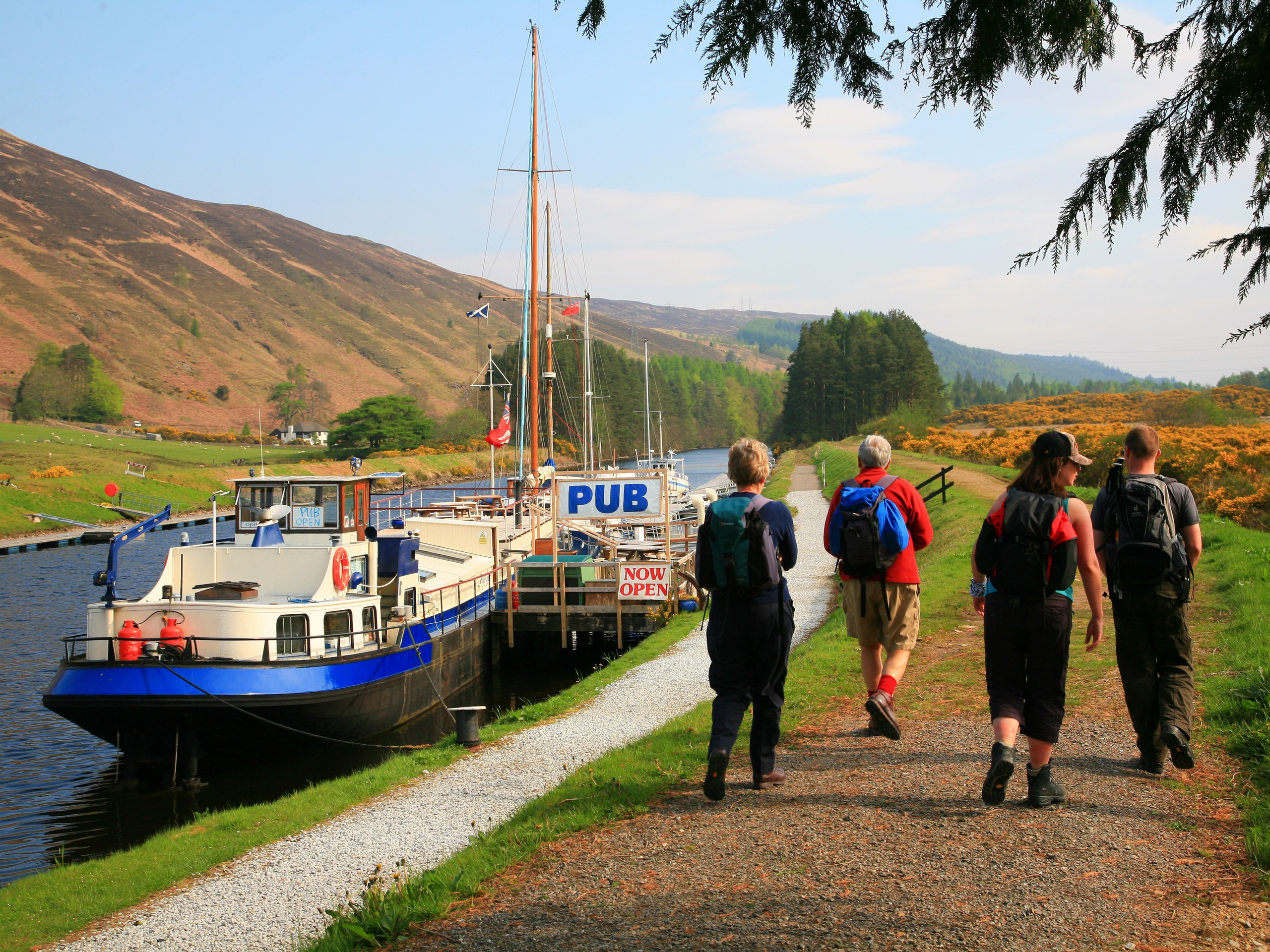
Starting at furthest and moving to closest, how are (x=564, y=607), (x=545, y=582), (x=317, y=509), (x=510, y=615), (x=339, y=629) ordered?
(x=545, y=582) → (x=510, y=615) → (x=564, y=607) → (x=317, y=509) → (x=339, y=629)

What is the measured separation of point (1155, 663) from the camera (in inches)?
242

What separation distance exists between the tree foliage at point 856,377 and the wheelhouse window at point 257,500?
97.3 metres

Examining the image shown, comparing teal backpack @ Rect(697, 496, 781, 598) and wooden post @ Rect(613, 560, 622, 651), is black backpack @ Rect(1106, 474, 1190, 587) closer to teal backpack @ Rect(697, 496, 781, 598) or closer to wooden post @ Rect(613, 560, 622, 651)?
teal backpack @ Rect(697, 496, 781, 598)

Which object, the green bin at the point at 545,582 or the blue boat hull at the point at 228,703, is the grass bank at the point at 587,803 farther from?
the green bin at the point at 545,582

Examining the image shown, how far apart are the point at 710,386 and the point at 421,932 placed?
630 feet

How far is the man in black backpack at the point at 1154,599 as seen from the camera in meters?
6.05

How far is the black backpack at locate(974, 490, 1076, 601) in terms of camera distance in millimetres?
5406

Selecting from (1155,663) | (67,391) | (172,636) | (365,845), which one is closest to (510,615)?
(172,636)

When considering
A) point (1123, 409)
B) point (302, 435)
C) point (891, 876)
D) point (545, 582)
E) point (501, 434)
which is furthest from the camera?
point (302, 435)

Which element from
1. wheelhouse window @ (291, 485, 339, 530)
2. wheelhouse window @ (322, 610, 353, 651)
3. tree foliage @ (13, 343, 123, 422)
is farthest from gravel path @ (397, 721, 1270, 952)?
tree foliage @ (13, 343, 123, 422)

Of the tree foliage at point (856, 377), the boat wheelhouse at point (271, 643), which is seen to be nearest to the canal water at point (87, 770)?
the boat wheelhouse at point (271, 643)

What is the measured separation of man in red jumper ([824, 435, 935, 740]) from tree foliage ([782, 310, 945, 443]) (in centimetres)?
10558

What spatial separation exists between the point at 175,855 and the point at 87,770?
776 cm

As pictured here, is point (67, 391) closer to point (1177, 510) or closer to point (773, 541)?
point (773, 541)
